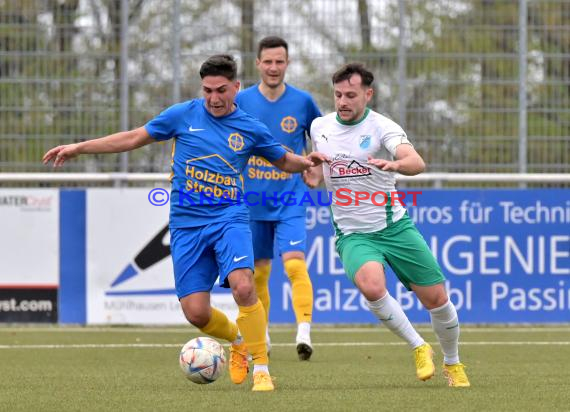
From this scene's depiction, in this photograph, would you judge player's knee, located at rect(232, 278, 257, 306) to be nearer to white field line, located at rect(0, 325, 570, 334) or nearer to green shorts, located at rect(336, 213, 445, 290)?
green shorts, located at rect(336, 213, 445, 290)

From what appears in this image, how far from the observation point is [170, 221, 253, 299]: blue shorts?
7723 mm

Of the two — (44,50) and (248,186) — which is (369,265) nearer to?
(248,186)

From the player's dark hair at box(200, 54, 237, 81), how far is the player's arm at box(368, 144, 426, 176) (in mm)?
998

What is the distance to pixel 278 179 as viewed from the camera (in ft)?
33.3

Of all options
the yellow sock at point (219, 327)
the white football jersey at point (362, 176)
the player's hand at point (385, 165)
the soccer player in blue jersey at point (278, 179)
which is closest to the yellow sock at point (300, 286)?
the soccer player in blue jersey at point (278, 179)

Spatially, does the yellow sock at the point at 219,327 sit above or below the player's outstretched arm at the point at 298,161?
below

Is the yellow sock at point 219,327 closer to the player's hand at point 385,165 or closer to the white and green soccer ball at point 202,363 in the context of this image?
the white and green soccer ball at point 202,363

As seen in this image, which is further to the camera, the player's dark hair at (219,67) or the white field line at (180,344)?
the white field line at (180,344)

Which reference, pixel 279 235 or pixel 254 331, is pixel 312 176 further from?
pixel 279 235

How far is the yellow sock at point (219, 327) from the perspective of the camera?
8242 mm

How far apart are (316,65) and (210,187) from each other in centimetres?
573

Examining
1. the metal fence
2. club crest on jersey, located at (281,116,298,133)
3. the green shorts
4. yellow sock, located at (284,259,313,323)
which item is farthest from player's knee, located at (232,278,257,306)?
the metal fence

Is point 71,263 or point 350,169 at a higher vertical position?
point 350,169

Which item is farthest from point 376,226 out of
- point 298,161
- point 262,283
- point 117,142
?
point 262,283
